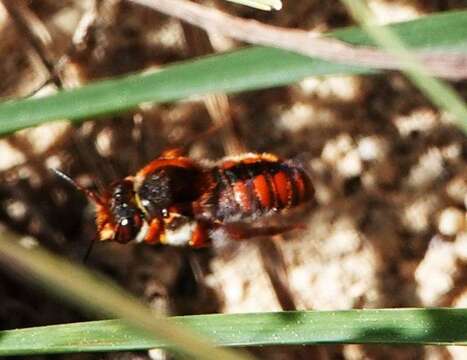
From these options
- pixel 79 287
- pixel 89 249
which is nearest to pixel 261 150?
pixel 89 249

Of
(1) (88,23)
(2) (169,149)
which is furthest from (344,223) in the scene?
(1) (88,23)

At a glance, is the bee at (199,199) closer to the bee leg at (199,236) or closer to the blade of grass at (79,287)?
the bee leg at (199,236)

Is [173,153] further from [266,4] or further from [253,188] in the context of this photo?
[266,4]

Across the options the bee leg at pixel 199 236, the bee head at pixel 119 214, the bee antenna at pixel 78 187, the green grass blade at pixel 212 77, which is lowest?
the green grass blade at pixel 212 77

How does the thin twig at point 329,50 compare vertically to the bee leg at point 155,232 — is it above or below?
below

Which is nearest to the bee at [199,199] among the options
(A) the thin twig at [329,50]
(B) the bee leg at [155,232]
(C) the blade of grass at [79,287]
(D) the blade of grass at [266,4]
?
(B) the bee leg at [155,232]

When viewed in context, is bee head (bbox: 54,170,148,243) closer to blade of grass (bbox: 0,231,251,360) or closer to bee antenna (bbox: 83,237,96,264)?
bee antenna (bbox: 83,237,96,264)
